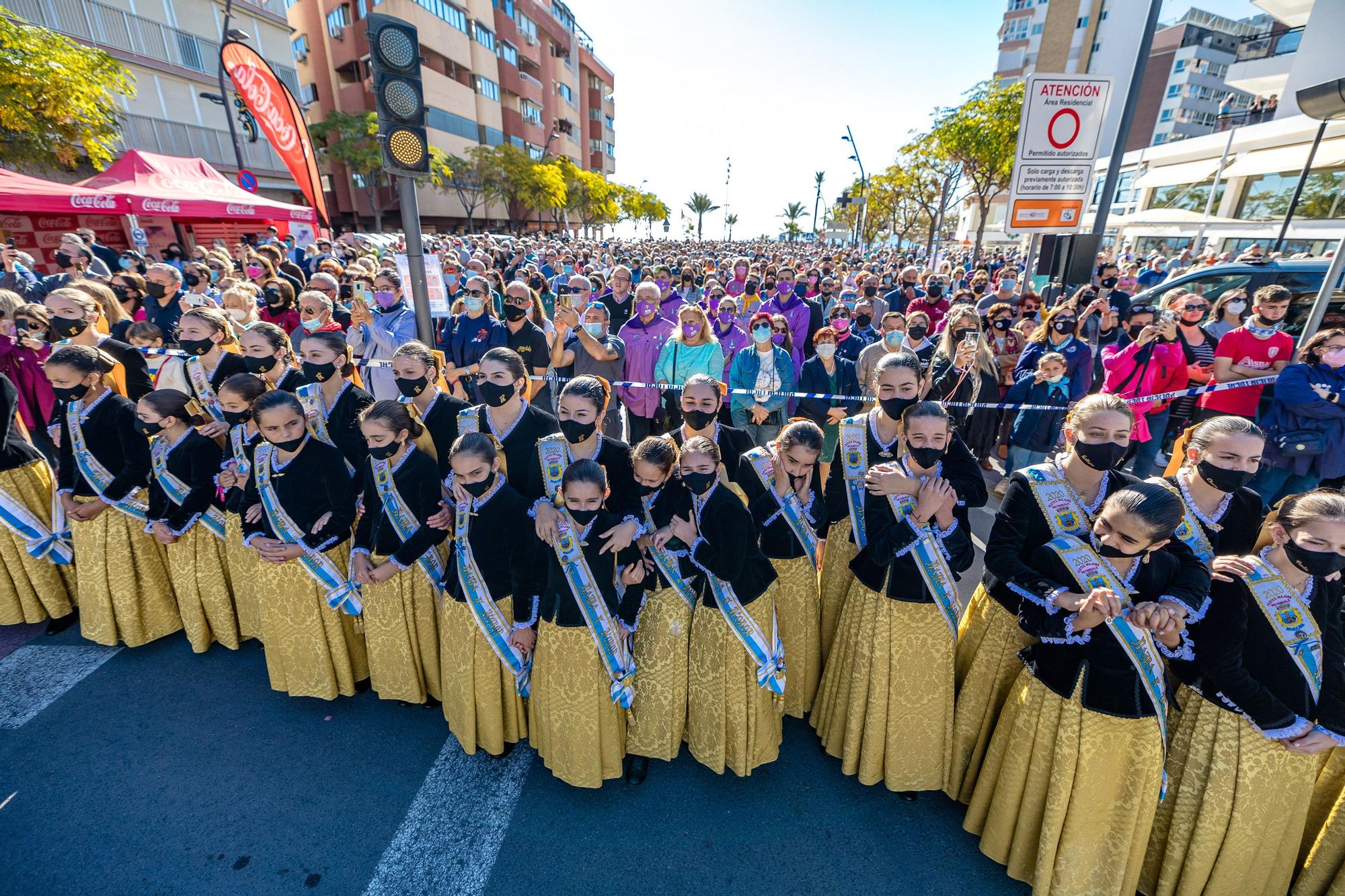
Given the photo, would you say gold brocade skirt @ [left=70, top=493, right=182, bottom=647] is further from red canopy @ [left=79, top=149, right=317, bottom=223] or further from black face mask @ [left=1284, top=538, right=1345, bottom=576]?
red canopy @ [left=79, top=149, right=317, bottom=223]

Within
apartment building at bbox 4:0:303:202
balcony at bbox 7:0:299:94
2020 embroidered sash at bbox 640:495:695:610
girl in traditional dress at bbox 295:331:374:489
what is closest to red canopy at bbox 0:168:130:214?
apartment building at bbox 4:0:303:202

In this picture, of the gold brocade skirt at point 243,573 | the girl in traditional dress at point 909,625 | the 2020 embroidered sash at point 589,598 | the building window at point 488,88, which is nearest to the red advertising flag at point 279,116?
the gold brocade skirt at point 243,573

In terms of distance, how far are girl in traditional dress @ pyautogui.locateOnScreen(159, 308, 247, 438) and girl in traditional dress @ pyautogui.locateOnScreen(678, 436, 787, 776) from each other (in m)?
3.49

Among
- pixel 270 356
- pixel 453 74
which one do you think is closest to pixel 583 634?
pixel 270 356

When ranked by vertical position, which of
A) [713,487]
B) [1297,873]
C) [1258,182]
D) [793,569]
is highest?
[1258,182]

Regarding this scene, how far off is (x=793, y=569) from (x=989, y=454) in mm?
4870

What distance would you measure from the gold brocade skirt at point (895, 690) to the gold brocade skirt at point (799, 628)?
0.73 feet

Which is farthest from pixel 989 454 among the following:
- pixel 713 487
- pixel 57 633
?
pixel 57 633

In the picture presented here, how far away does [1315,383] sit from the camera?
14.1 ft

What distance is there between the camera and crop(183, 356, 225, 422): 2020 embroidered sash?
13.9ft

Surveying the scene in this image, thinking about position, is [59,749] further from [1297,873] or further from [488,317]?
[1297,873]

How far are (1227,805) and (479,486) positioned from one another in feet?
10.5

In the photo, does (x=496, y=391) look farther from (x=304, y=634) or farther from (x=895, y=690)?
(x=895, y=690)

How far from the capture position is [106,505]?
142 inches
